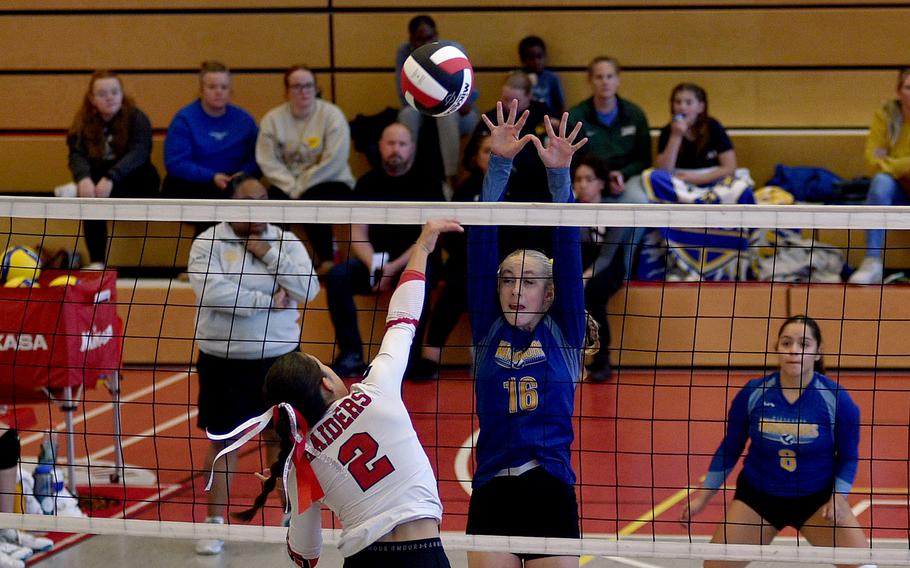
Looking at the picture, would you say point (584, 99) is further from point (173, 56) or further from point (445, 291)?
point (173, 56)

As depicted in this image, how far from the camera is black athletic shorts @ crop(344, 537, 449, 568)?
323 centimetres

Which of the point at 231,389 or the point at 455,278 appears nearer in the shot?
the point at 231,389

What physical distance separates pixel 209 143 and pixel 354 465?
5.41m

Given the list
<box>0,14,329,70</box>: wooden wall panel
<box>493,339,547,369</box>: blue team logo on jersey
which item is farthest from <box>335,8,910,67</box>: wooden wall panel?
<box>493,339,547,369</box>: blue team logo on jersey

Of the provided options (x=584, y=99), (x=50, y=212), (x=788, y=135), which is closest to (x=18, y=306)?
(x=50, y=212)

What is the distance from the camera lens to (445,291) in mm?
7492

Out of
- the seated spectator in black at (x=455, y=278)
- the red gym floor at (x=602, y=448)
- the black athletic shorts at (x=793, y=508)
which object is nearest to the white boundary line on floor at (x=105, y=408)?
the red gym floor at (x=602, y=448)

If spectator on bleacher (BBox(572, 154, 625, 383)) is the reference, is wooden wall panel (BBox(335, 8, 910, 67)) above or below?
above

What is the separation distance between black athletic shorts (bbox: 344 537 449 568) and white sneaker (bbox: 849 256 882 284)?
536cm

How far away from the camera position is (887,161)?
7785 millimetres

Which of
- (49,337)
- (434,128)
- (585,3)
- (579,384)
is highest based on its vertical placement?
(585,3)

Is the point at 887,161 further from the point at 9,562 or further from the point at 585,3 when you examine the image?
the point at 9,562

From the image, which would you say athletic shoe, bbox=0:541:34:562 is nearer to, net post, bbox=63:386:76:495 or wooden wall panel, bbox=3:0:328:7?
net post, bbox=63:386:76:495

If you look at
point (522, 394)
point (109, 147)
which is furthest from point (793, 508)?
point (109, 147)
